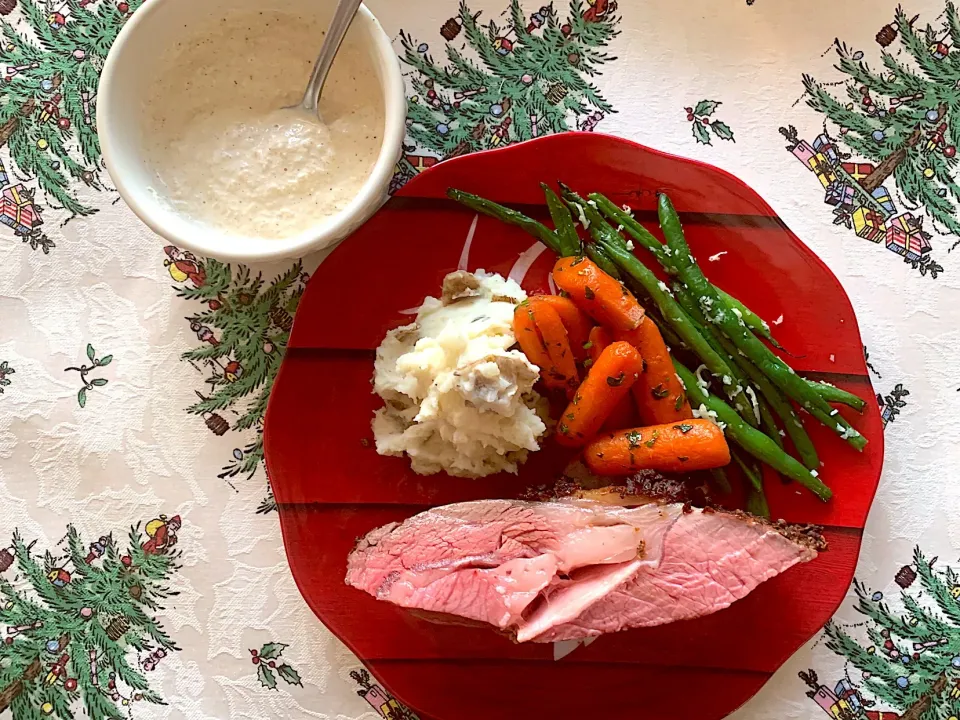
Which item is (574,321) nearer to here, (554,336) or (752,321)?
(554,336)

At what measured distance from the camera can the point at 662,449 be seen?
1.99 meters

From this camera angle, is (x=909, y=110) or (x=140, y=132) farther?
(x=909, y=110)

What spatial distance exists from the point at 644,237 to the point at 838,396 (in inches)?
26.6

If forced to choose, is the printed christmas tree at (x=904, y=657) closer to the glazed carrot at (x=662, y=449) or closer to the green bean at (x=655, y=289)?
the glazed carrot at (x=662, y=449)

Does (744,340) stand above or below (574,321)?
above

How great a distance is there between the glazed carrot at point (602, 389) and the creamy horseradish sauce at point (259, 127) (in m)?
0.79

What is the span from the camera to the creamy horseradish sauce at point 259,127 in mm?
2031

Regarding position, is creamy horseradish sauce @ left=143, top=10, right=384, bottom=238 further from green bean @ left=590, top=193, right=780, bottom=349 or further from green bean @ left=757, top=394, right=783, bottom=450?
green bean @ left=757, top=394, right=783, bottom=450

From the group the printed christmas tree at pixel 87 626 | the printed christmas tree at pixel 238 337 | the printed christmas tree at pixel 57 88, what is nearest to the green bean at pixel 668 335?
the printed christmas tree at pixel 238 337

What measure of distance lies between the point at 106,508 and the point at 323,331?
0.85 m

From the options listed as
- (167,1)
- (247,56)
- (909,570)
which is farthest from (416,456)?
(909,570)

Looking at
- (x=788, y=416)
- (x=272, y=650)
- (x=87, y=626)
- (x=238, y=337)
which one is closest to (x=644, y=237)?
(x=788, y=416)

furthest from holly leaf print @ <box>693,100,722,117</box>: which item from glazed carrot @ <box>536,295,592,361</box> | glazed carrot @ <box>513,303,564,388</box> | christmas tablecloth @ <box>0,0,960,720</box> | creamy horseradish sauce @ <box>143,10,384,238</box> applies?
creamy horseradish sauce @ <box>143,10,384,238</box>

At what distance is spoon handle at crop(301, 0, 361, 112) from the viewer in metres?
1.91
